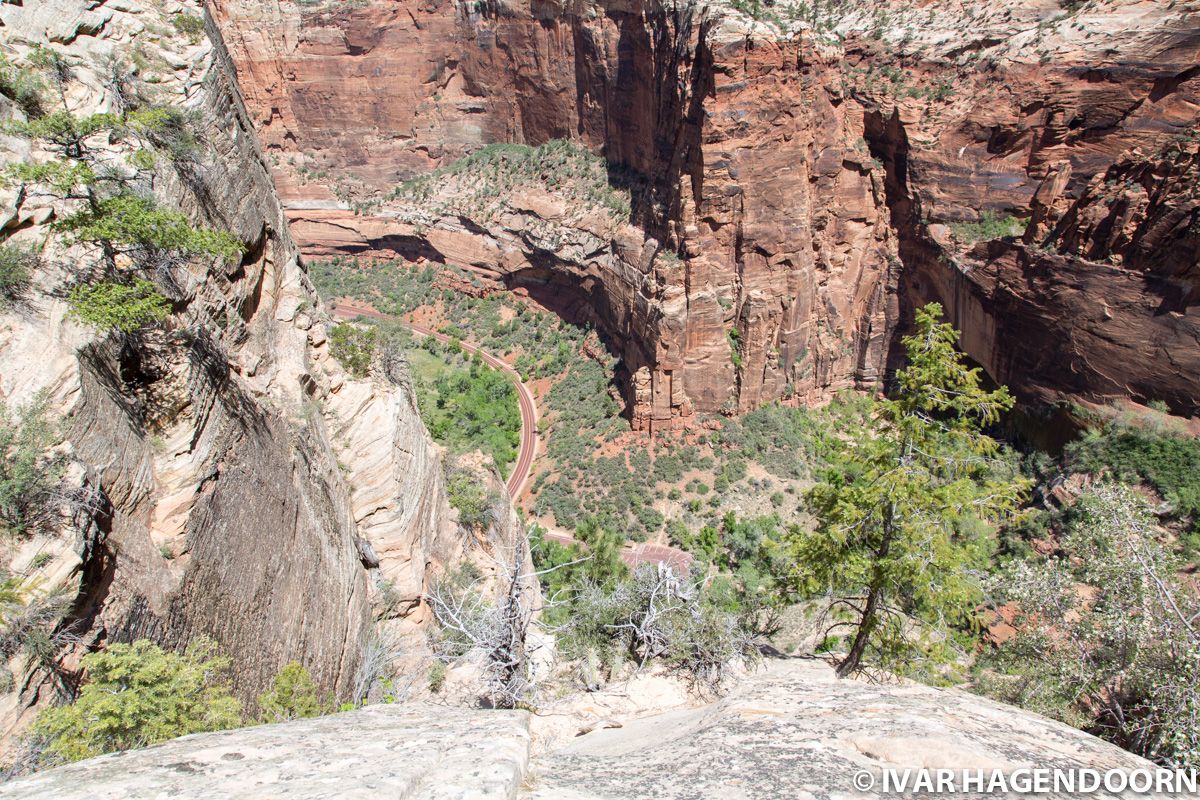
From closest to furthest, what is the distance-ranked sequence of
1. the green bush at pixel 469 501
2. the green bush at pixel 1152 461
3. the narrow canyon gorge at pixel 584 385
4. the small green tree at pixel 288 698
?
the narrow canyon gorge at pixel 584 385 → the small green tree at pixel 288 698 → the green bush at pixel 469 501 → the green bush at pixel 1152 461

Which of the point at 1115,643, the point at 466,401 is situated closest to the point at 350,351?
the point at 1115,643

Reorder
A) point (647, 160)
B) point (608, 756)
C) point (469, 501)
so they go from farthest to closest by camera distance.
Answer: point (647, 160)
point (469, 501)
point (608, 756)

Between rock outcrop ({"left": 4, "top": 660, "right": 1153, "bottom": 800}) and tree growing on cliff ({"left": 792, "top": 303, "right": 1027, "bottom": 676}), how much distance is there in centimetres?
385

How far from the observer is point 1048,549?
2598cm

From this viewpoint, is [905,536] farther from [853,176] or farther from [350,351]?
[853,176]

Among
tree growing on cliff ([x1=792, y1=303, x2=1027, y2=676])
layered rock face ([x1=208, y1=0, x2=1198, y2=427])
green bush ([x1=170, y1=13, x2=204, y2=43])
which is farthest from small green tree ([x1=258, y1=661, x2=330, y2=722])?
layered rock face ([x1=208, y1=0, x2=1198, y2=427])

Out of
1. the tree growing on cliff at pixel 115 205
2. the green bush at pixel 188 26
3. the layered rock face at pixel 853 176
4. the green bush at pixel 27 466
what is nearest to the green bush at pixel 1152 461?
the layered rock face at pixel 853 176

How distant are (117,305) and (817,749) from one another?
30.0ft

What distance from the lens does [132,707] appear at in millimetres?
5914

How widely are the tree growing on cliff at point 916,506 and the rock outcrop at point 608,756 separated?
385 centimetres

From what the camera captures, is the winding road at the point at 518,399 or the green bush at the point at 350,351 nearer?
the green bush at the point at 350,351

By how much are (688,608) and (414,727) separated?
7.78 m

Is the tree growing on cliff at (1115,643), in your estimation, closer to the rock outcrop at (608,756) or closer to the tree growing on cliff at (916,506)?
the tree growing on cliff at (916,506)

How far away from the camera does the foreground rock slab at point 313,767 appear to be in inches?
177
